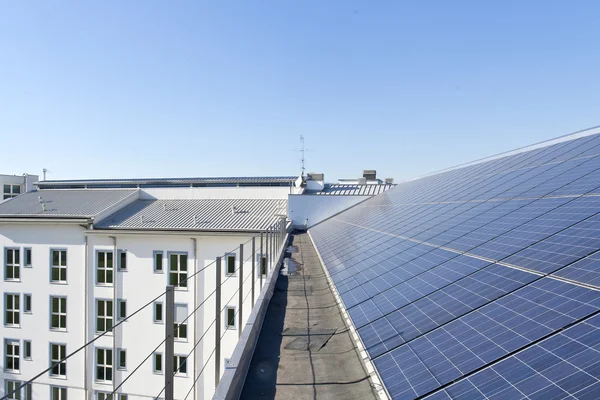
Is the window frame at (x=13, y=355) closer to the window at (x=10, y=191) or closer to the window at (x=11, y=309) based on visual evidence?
the window at (x=11, y=309)

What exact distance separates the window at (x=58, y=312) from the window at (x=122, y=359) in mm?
4711

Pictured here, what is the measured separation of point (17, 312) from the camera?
26.2 m

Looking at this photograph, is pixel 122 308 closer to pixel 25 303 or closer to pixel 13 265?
pixel 25 303

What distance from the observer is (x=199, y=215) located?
27359 millimetres

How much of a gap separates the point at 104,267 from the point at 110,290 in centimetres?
153

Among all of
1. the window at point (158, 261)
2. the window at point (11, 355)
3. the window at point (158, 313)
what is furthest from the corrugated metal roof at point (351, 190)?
the window at point (11, 355)

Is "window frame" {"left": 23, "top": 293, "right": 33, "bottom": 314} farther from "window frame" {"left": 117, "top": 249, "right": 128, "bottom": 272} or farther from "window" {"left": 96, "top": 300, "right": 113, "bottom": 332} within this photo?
"window frame" {"left": 117, "top": 249, "right": 128, "bottom": 272}

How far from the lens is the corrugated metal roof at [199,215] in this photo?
24719 mm

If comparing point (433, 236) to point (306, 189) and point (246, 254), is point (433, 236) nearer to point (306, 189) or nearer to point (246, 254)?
point (246, 254)

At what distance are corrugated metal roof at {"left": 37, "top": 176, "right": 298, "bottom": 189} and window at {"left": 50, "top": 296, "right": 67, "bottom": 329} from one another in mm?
14729

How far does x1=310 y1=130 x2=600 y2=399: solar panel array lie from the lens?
11.3 feet

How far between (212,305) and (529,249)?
20.2 metres

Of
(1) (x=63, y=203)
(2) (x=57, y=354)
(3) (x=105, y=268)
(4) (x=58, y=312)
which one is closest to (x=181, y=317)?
(3) (x=105, y=268)

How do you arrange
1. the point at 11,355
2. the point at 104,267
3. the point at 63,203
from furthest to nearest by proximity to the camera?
the point at 63,203 → the point at 11,355 → the point at 104,267
